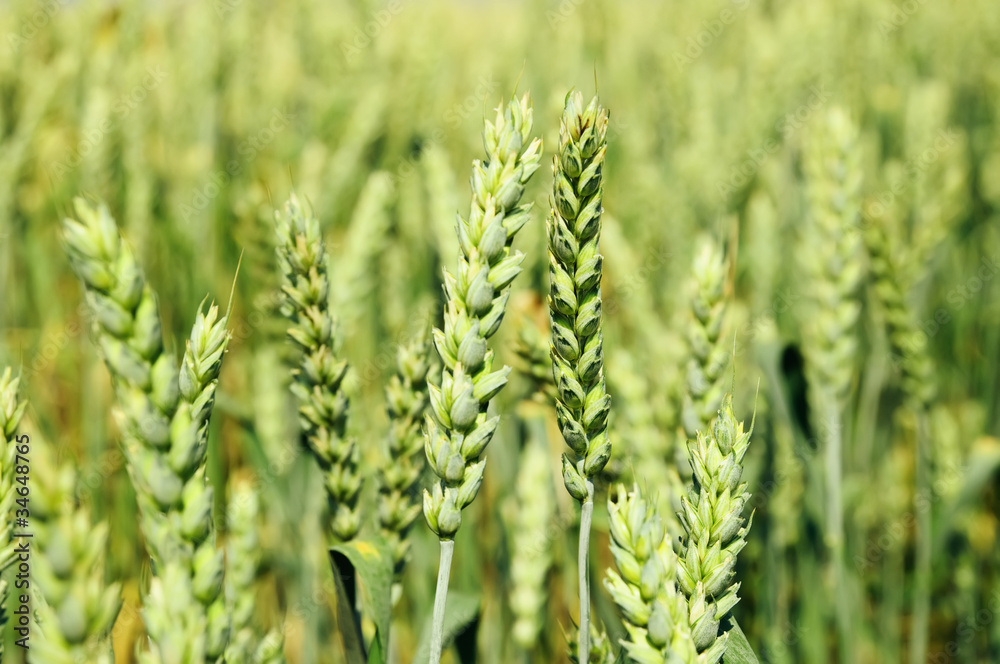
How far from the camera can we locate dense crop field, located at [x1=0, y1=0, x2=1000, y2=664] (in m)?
0.52

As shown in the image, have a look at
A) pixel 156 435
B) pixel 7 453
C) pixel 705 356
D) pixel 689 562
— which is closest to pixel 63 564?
pixel 156 435

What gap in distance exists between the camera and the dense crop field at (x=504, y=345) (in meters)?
0.52

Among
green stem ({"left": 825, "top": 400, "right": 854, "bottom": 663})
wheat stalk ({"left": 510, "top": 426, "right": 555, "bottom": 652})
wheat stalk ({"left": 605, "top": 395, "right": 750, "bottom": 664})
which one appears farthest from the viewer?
green stem ({"left": 825, "top": 400, "right": 854, "bottom": 663})

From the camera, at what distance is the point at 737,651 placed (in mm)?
594

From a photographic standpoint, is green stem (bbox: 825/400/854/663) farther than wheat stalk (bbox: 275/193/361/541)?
Yes

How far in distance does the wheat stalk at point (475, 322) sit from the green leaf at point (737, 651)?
0.24 metres

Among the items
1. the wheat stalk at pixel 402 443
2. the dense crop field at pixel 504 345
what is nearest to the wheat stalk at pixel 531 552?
the dense crop field at pixel 504 345

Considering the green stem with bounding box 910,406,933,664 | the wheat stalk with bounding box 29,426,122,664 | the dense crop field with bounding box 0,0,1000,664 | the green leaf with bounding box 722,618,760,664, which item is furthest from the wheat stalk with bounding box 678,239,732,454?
the green stem with bounding box 910,406,933,664

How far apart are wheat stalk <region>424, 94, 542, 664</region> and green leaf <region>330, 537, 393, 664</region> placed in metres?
0.12

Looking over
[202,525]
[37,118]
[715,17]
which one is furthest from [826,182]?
[715,17]

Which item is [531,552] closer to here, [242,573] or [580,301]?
[242,573]

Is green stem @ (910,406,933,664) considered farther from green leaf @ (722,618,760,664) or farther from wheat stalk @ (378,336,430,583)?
wheat stalk @ (378,336,430,583)

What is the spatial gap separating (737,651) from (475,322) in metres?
0.34

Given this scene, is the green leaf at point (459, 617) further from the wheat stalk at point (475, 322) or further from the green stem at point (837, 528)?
the green stem at point (837, 528)
